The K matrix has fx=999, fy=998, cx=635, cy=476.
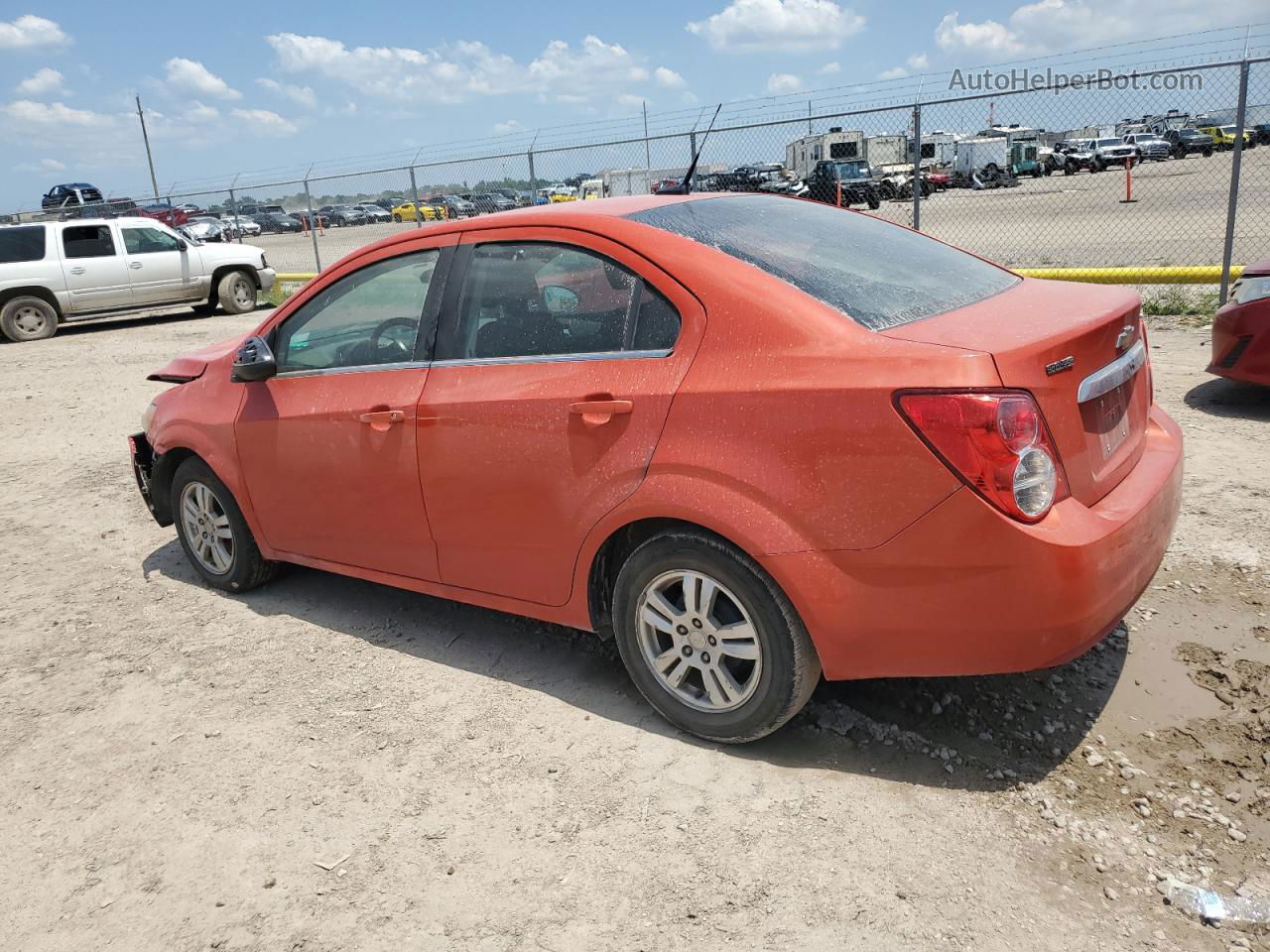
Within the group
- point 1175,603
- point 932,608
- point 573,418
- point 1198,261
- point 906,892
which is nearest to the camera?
point 906,892

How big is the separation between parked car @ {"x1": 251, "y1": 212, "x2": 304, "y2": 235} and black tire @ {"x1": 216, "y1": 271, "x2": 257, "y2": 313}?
25259 mm

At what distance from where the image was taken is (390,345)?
3.88m

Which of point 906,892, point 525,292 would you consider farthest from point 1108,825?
point 525,292

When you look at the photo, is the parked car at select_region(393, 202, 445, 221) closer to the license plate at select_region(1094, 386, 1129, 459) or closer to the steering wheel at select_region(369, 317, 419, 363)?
the steering wheel at select_region(369, 317, 419, 363)

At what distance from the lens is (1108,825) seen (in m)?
2.66

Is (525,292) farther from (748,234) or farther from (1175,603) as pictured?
(1175,603)

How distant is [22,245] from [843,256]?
1568 cm

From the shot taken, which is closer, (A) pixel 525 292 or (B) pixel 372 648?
(A) pixel 525 292

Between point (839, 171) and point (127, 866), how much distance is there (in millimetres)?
24880

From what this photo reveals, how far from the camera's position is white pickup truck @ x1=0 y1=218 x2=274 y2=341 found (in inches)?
597

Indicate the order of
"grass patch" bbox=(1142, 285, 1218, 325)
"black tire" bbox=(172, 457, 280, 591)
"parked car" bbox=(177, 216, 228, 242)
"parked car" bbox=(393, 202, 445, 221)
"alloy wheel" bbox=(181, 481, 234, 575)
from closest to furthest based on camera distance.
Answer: "black tire" bbox=(172, 457, 280, 591) → "alloy wheel" bbox=(181, 481, 234, 575) → "grass patch" bbox=(1142, 285, 1218, 325) → "parked car" bbox=(393, 202, 445, 221) → "parked car" bbox=(177, 216, 228, 242)

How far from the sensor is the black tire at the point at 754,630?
2.87 metres

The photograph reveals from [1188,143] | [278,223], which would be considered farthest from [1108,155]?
[278,223]

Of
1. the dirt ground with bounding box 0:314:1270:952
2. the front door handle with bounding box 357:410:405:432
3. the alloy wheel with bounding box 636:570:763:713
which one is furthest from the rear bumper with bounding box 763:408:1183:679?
the front door handle with bounding box 357:410:405:432
